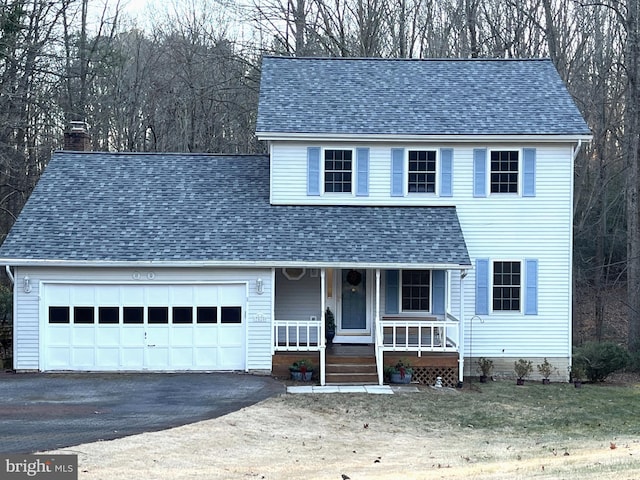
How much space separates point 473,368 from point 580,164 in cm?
1721

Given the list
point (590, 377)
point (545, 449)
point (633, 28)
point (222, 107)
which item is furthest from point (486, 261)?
point (222, 107)

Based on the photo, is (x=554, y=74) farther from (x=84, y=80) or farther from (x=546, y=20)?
(x=84, y=80)

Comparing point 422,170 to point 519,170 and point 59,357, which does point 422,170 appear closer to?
point 519,170

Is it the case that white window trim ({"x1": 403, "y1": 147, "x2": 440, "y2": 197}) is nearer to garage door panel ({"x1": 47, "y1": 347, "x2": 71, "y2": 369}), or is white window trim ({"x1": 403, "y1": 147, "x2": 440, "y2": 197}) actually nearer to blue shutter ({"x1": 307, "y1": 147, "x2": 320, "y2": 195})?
blue shutter ({"x1": 307, "y1": 147, "x2": 320, "y2": 195})

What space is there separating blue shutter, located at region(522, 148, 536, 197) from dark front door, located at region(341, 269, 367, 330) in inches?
185

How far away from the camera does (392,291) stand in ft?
69.3

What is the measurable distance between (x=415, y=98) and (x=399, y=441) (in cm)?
1151

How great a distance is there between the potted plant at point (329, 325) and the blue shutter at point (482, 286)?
3711 millimetres

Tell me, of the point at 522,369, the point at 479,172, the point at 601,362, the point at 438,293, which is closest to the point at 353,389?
the point at 438,293

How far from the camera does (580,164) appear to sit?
35250mm

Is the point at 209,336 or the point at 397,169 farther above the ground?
the point at 397,169

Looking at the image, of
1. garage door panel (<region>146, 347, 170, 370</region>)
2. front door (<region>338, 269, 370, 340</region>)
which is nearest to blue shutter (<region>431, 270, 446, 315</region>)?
front door (<region>338, 269, 370, 340</region>)

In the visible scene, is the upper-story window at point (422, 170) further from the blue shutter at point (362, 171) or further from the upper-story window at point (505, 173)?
the upper-story window at point (505, 173)

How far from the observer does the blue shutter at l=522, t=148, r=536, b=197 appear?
2106cm
